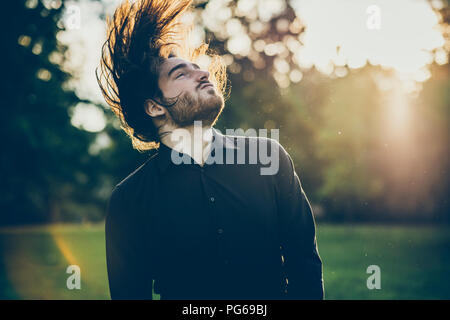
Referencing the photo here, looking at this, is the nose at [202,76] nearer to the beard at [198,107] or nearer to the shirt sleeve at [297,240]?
the beard at [198,107]

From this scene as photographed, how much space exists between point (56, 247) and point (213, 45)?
1016 cm

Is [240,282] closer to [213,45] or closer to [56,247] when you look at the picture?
[56,247]

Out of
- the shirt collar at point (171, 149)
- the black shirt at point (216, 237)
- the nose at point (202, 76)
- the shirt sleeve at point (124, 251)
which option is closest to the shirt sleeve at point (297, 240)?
the black shirt at point (216, 237)

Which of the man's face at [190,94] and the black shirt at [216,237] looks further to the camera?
the man's face at [190,94]

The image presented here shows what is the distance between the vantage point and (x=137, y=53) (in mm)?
3176

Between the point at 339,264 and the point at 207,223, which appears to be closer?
the point at 207,223

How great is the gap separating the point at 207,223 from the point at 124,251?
535mm

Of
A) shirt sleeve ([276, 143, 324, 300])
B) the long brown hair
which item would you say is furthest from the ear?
shirt sleeve ([276, 143, 324, 300])

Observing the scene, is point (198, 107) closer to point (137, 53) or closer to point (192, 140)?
point (192, 140)

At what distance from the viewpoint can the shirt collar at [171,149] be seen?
8.77ft

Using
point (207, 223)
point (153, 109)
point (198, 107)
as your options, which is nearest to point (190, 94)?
point (198, 107)

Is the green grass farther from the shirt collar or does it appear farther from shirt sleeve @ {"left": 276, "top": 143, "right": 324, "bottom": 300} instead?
the shirt collar

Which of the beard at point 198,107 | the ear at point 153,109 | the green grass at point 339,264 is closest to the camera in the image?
the beard at point 198,107

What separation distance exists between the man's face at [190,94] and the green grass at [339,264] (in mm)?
4825
